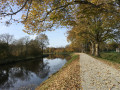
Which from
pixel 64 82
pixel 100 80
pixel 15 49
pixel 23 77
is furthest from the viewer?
pixel 15 49

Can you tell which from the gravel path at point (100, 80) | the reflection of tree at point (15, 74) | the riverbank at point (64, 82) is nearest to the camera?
the gravel path at point (100, 80)

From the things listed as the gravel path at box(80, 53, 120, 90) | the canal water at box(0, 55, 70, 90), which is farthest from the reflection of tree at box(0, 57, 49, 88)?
the gravel path at box(80, 53, 120, 90)

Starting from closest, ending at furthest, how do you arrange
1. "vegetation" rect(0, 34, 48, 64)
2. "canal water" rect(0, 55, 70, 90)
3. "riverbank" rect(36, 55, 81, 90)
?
"riverbank" rect(36, 55, 81, 90) < "canal water" rect(0, 55, 70, 90) < "vegetation" rect(0, 34, 48, 64)

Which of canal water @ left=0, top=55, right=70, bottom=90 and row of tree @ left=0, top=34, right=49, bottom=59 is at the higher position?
row of tree @ left=0, top=34, right=49, bottom=59

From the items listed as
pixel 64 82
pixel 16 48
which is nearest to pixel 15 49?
pixel 16 48

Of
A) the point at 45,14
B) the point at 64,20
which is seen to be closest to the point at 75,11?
the point at 64,20

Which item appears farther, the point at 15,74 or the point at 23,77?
the point at 15,74

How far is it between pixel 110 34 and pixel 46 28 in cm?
1360

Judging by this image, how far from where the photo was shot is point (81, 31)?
17500mm

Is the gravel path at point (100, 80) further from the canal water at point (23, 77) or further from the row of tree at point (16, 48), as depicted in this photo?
the row of tree at point (16, 48)

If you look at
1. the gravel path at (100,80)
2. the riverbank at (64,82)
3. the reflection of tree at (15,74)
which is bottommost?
the reflection of tree at (15,74)

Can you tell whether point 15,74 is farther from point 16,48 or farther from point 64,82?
point 16,48

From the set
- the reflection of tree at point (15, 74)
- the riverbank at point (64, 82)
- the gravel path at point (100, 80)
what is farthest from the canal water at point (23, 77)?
the gravel path at point (100, 80)

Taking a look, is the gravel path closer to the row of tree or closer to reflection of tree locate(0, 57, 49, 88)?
reflection of tree locate(0, 57, 49, 88)
